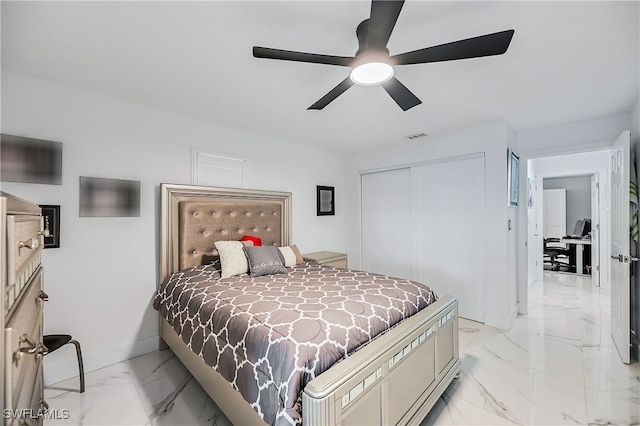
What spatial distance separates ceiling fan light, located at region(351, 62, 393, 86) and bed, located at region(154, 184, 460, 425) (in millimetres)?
1384

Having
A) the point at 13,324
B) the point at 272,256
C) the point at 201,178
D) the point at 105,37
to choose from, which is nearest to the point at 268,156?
the point at 201,178

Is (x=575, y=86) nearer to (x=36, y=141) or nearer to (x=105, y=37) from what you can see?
(x=105, y=37)

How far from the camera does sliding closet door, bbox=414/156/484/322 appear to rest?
3.39m

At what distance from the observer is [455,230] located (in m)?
3.59

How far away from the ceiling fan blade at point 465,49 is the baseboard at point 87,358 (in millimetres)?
3124

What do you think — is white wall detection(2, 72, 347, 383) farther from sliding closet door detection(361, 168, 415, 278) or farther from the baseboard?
sliding closet door detection(361, 168, 415, 278)

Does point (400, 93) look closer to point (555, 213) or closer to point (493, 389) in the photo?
point (493, 389)

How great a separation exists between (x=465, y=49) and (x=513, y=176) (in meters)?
2.53

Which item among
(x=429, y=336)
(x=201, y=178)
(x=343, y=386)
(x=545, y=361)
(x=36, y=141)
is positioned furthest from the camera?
(x=201, y=178)

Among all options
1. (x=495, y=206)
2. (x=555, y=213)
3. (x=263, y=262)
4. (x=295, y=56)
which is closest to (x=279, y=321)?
(x=263, y=262)

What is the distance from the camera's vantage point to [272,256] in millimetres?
2705

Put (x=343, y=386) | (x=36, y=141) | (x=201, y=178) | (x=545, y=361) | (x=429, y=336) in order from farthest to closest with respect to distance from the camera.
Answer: (x=201, y=178)
(x=545, y=361)
(x=36, y=141)
(x=429, y=336)
(x=343, y=386)

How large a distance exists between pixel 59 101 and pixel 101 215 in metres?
0.95

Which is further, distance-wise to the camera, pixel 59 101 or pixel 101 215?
pixel 101 215
